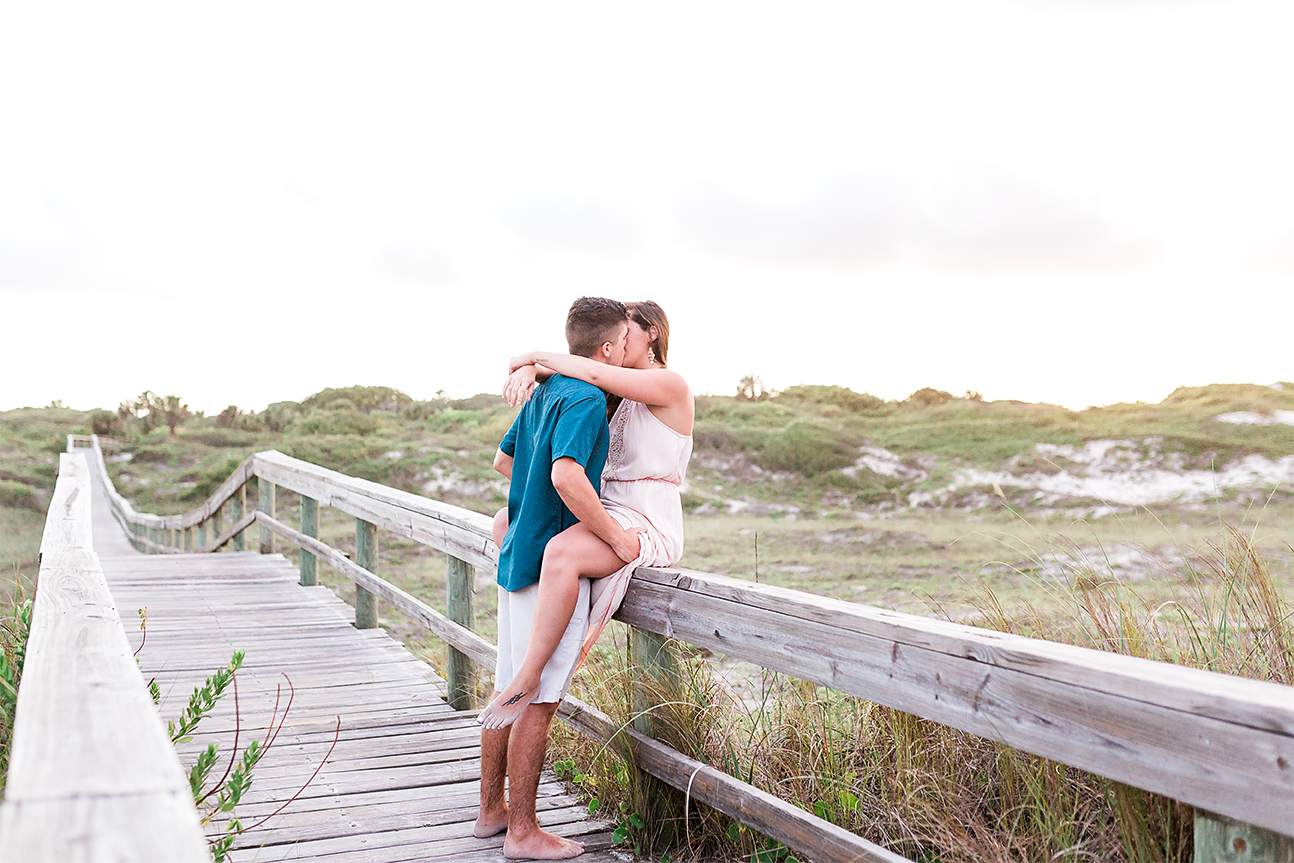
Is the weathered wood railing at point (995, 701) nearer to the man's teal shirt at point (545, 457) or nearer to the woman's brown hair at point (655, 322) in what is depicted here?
the man's teal shirt at point (545, 457)

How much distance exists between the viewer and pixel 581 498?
2.60 meters

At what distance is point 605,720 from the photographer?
123 inches

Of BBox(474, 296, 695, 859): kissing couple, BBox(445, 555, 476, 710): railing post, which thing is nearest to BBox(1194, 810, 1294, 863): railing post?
BBox(474, 296, 695, 859): kissing couple

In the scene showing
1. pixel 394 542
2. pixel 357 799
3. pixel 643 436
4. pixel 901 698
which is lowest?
pixel 394 542

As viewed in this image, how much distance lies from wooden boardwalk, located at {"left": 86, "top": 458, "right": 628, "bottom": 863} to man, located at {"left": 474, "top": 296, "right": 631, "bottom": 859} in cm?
17

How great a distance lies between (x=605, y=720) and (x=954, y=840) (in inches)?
49.7

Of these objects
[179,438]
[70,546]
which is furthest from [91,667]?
[179,438]

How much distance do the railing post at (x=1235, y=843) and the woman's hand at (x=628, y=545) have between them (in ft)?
5.37

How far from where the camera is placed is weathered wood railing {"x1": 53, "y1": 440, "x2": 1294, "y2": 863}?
1.33 m

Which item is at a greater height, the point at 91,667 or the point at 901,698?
the point at 91,667

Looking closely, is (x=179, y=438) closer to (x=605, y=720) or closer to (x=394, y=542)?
(x=394, y=542)

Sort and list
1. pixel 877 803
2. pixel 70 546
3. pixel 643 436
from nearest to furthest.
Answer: pixel 877 803, pixel 643 436, pixel 70 546

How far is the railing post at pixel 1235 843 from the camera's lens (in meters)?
1.34

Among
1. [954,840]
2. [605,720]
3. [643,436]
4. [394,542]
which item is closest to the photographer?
[954,840]
